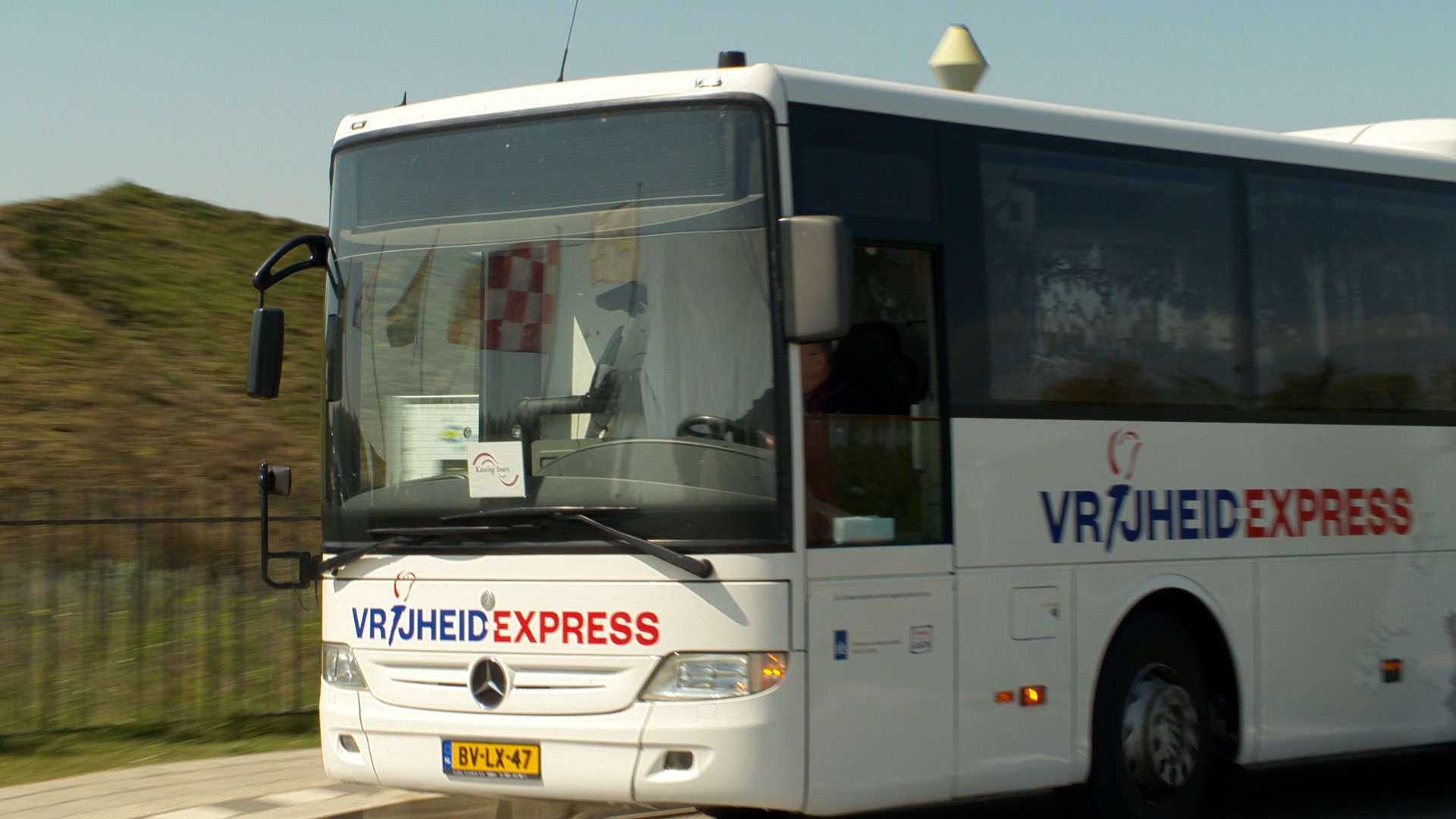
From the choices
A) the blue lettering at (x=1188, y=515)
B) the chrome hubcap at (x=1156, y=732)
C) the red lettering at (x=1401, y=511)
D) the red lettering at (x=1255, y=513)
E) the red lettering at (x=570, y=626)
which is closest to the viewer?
the red lettering at (x=570, y=626)

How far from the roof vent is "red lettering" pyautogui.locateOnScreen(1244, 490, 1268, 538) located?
422 cm

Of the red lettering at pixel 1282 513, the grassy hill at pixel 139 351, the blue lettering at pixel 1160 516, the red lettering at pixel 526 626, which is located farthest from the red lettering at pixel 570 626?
the grassy hill at pixel 139 351

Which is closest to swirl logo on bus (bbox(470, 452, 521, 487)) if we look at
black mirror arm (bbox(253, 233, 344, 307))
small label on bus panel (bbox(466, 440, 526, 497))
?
small label on bus panel (bbox(466, 440, 526, 497))

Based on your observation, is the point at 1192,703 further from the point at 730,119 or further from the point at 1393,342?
the point at 730,119

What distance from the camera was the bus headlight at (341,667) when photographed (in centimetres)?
721

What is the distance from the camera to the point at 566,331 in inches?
267

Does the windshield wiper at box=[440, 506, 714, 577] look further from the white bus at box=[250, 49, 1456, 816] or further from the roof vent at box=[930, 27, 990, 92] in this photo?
the roof vent at box=[930, 27, 990, 92]

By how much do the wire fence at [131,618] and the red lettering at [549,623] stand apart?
4975 millimetres

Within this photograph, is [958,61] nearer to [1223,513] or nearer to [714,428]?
[1223,513]

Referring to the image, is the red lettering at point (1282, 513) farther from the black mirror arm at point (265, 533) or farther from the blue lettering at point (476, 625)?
the black mirror arm at point (265, 533)

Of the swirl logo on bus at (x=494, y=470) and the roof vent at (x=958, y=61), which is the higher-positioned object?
the roof vent at (x=958, y=61)

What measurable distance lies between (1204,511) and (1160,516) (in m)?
0.32

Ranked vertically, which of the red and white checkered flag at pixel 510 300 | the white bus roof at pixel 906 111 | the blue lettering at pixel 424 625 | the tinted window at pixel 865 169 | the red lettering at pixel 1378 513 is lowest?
the blue lettering at pixel 424 625

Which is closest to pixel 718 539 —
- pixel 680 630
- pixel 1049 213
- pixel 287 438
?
pixel 680 630
